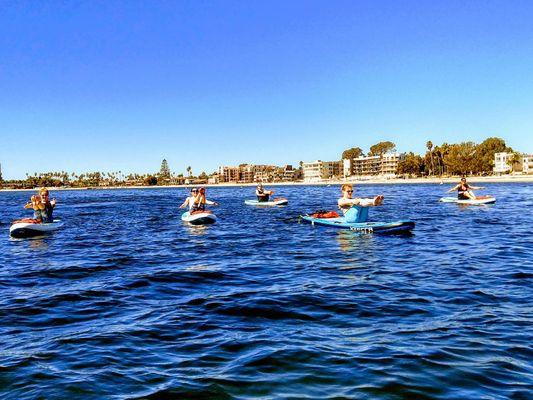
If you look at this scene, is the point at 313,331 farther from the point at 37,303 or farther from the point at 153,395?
the point at 37,303

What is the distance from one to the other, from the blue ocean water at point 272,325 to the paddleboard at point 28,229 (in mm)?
7380

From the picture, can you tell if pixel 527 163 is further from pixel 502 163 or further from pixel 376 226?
pixel 376 226

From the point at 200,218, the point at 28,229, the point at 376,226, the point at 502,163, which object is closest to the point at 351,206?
the point at 376,226

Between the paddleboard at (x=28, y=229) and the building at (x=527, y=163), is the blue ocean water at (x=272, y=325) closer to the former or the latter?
the paddleboard at (x=28, y=229)

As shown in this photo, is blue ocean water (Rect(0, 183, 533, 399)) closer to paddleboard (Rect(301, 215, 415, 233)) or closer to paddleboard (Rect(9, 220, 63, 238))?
paddleboard (Rect(301, 215, 415, 233))

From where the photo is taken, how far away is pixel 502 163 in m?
181

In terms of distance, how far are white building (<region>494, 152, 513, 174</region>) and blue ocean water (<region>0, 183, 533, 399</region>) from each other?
7169 inches

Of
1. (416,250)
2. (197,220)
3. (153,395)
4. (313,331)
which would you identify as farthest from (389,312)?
(197,220)

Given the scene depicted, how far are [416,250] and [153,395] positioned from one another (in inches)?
549

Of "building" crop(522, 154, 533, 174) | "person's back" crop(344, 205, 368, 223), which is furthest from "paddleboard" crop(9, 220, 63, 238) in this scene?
"building" crop(522, 154, 533, 174)

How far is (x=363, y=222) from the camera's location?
2300cm

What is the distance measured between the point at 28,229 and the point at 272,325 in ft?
69.2

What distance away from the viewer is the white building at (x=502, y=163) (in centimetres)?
17888

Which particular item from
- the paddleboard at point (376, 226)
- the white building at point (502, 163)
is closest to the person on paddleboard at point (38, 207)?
the paddleboard at point (376, 226)
